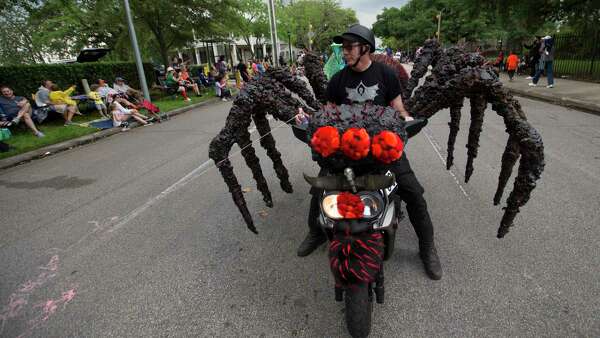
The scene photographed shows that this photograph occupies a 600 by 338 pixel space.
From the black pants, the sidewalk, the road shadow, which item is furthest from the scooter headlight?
the sidewalk

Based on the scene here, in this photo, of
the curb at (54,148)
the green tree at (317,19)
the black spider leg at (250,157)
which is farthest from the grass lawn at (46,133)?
the green tree at (317,19)

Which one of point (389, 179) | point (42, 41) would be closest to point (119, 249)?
point (389, 179)

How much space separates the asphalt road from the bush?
7435mm

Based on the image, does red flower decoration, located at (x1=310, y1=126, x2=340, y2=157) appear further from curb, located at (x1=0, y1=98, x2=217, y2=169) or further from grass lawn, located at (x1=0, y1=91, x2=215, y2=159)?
grass lawn, located at (x1=0, y1=91, x2=215, y2=159)

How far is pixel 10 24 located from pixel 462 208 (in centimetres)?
3155

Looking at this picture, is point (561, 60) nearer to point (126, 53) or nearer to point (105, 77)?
point (105, 77)

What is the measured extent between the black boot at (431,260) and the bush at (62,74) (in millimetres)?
13093

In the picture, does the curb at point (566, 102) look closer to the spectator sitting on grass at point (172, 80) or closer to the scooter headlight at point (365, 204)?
the scooter headlight at point (365, 204)

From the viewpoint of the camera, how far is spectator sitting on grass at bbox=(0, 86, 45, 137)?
28.9 feet

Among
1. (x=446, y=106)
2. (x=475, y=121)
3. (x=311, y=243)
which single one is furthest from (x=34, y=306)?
(x=475, y=121)

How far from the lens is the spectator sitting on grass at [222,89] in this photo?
16.7m

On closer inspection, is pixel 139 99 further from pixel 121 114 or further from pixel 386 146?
pixel 386 146

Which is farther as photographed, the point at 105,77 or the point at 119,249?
the point at 105,77

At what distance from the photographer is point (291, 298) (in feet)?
8.04
